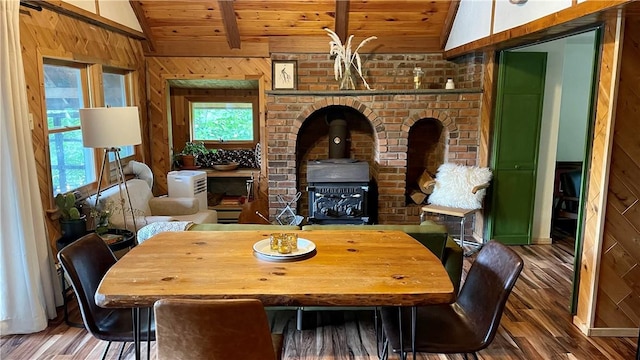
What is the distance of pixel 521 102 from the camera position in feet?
14.9

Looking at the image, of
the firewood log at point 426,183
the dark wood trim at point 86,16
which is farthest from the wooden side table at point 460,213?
the dark wood trim at point 86,16

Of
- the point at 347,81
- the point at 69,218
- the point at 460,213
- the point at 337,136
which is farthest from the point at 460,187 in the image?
the point at 69,218

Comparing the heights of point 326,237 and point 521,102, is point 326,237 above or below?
below

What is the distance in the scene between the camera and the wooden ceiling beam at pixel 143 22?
4656 mm

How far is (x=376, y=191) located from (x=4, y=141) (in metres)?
3.60

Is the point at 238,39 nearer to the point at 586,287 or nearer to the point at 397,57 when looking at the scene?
the point at 397,57

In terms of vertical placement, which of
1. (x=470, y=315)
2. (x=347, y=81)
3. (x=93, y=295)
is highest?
(x=347, y=81)

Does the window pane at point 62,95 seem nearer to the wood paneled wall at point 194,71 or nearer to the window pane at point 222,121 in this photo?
the wood paneled wall at point 194,71

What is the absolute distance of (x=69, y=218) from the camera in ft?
10.9

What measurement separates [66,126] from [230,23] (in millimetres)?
1952

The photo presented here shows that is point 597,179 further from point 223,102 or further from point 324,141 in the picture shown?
point 223,102

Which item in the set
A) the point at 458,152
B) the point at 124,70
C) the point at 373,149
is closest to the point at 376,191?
the point at 373,149

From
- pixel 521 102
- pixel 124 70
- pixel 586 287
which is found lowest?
pixel 586 287

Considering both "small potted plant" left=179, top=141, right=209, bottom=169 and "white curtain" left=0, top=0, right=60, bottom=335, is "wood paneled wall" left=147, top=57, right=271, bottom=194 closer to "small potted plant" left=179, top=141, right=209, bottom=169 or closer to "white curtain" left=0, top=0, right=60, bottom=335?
"small potted plant" left=179, top=141, right=209, bottom=169
